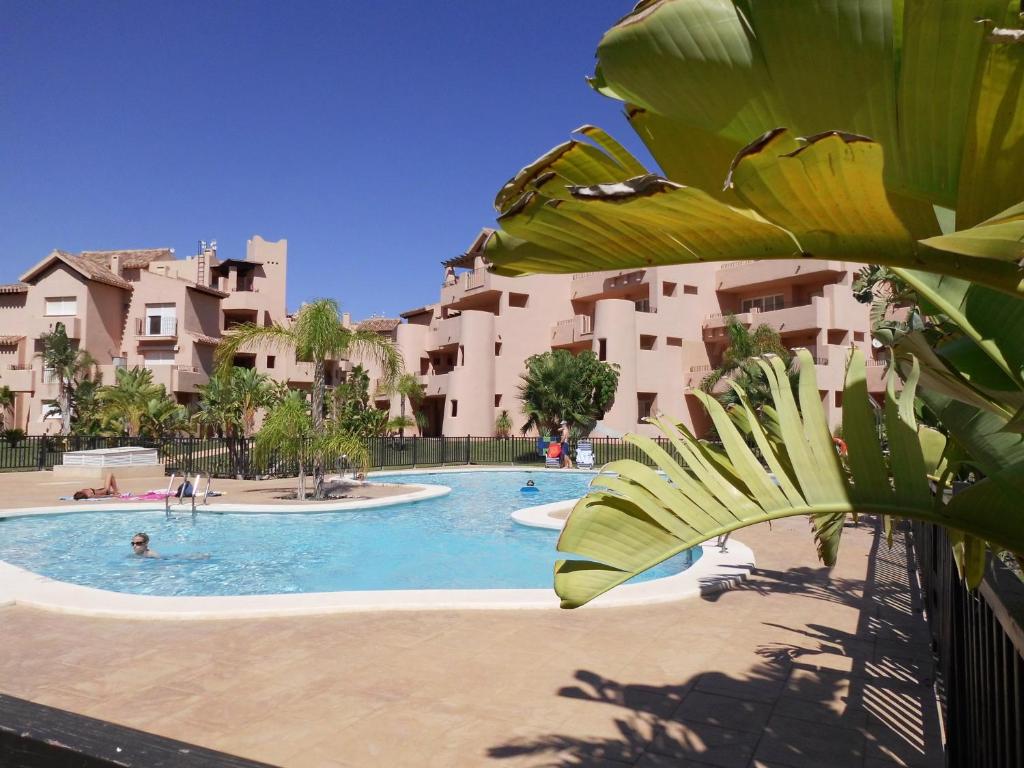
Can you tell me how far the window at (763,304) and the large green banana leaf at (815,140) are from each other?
3872cm

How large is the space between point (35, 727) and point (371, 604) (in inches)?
248

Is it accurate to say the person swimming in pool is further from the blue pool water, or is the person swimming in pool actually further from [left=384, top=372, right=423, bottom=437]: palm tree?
[left=384, top=372, right=423, bottom=437]: palm tree

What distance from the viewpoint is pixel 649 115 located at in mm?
1334

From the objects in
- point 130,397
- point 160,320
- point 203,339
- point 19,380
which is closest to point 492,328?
point 203,339

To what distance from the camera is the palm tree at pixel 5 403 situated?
35.8 m

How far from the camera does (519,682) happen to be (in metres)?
5.14

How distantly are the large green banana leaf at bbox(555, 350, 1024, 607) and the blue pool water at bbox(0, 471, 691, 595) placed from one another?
9.24 m

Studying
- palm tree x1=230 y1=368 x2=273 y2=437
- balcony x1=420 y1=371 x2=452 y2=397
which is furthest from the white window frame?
palm tree x1=230 y1=368 x2=273 y2=437

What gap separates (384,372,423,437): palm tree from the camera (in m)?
35.6

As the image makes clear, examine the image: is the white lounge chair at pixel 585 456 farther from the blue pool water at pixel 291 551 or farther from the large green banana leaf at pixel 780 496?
the large green banana leaf at pixel 780 496

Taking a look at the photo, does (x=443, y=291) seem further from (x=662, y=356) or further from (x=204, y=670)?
(x=204, y=670)

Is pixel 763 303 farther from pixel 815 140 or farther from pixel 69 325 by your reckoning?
pixel 815 140

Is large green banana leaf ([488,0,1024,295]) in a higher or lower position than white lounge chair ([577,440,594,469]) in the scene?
higher

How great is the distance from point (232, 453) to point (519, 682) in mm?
20458
